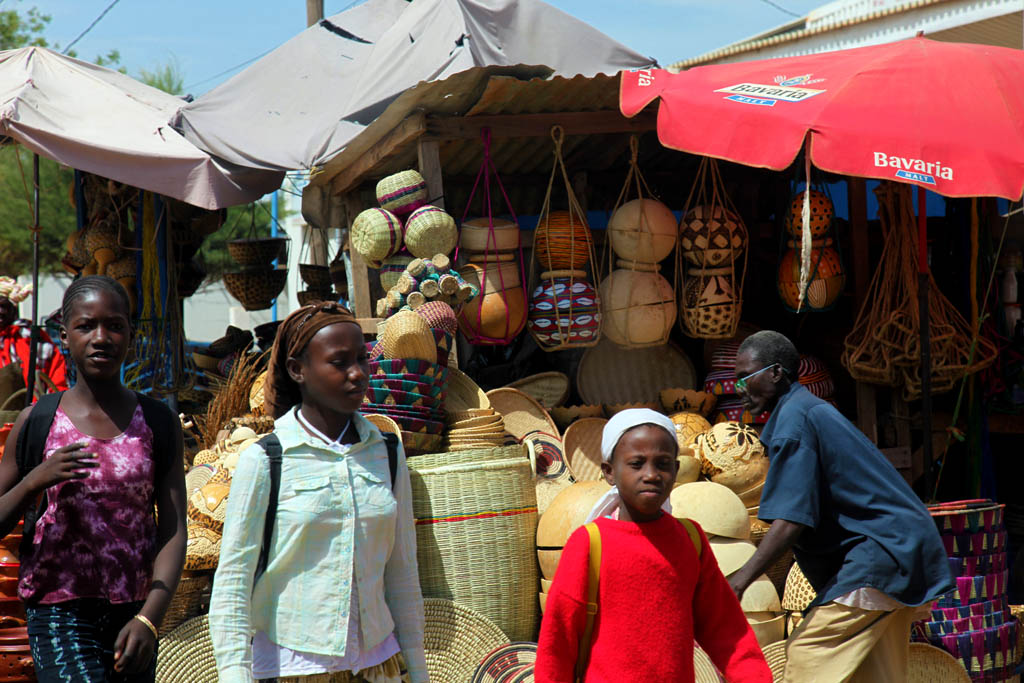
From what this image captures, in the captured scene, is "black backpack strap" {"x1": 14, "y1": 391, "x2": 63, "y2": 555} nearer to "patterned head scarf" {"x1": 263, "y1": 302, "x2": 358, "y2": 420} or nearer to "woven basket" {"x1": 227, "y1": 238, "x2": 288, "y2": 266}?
"patterned head scarf" {"x1": 263, "y1": 302, "x2": 358, "y2": 420}

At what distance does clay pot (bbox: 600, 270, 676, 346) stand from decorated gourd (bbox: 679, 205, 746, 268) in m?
0.25

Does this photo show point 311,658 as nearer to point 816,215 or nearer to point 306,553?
point 306,553

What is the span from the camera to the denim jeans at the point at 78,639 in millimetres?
2688

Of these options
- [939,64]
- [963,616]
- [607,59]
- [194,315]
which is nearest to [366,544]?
[963,616]

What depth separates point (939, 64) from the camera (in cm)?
519

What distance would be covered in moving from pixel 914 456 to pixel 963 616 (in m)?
1.67

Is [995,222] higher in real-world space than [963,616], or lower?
higher

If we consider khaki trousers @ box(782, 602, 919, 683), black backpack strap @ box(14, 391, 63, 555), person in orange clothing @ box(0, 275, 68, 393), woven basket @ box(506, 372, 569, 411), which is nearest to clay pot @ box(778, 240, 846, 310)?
woven basket @ box(506, 372, 569, 411)

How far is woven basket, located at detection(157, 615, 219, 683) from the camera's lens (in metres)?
4.28

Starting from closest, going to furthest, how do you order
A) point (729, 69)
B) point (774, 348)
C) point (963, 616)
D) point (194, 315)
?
point (774, 348), point (963, 616), point (729, 69), point (194, 315)

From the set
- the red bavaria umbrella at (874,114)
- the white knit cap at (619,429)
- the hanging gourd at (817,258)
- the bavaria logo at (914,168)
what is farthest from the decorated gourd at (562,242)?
the white knit cap at (619,429)

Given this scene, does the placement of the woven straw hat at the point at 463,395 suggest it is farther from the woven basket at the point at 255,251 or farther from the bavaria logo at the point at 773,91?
the woven basket at the point at 255,251

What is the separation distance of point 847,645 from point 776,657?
3.94 ft

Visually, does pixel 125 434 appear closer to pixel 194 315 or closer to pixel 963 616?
pixel 963 616
